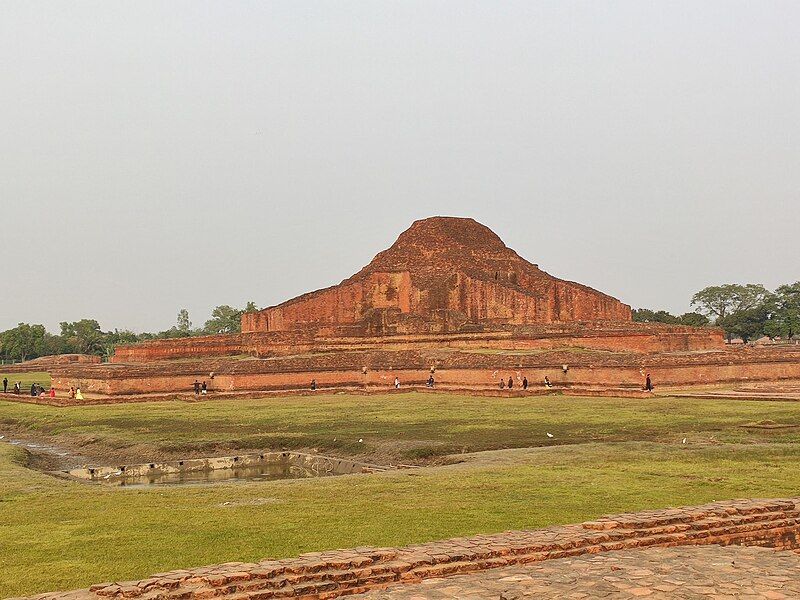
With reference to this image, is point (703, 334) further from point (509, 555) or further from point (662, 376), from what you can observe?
point (509, 555)

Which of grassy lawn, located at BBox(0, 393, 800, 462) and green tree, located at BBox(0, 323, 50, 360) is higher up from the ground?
green tree, located at BBox(0, 323, 50, 360)

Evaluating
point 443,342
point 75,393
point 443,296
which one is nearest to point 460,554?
point 75,393

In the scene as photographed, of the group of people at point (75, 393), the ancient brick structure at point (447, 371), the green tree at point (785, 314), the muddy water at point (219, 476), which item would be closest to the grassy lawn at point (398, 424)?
the muddy water at point (219, 476)

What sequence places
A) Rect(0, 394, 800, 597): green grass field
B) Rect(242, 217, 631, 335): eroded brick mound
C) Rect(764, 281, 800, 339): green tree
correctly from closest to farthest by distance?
Rect(0, 394, 800, 597): green grass field
Rect(242, 217, 631, 335): eroded brick mound
Rect(764, 281, 800, 339): green tree

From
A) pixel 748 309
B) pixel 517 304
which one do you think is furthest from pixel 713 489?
pixel 748 309

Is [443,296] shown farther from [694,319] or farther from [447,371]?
[694,319]

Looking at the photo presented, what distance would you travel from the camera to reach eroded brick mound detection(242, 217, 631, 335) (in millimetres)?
31891

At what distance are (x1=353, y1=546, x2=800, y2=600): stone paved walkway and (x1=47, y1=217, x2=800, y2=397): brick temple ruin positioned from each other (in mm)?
14769

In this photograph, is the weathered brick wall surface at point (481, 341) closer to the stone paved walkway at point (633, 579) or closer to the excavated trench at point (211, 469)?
the excavated trench at point (211, 469)

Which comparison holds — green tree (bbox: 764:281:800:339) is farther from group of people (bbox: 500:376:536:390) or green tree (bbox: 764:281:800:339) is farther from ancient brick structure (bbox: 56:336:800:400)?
group of people (bbox: 500:376:536:390)

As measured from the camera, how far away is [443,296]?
113 ft

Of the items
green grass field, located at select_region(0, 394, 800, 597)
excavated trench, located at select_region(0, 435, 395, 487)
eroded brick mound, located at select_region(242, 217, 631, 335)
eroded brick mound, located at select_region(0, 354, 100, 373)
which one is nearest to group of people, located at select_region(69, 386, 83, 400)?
green grass field, located at select_region(0, 394, 800, 597)

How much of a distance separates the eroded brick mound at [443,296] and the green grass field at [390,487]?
47.0ft

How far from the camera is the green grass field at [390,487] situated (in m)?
6.57
